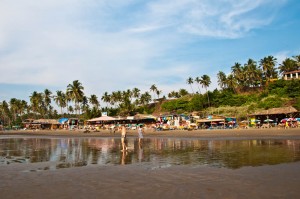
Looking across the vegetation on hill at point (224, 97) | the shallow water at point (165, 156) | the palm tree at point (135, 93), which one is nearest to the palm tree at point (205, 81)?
the vegetation on hill at point (224, 97)

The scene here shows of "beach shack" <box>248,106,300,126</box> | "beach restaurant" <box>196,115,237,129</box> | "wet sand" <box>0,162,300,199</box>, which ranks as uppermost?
"beach shack" <box>248,106,300,126</box>

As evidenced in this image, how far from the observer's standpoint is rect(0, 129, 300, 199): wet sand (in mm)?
6410

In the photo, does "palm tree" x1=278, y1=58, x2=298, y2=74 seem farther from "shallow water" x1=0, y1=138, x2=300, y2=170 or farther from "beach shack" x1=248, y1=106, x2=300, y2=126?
"shallow water" x1=0, y1=138, x2=300, y2=170

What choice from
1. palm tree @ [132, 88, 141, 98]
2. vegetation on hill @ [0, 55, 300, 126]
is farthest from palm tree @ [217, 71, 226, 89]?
palm tree @ [132, 88, 141, 98]

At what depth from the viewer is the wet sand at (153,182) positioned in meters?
6.41

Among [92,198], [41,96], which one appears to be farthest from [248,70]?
[92,198]

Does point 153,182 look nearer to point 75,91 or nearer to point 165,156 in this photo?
point 165,156

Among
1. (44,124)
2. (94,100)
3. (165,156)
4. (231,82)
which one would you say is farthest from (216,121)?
(94,100)

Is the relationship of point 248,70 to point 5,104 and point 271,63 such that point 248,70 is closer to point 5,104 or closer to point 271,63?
point 271,63

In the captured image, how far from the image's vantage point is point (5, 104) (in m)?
118

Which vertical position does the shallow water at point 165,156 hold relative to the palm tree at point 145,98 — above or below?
below

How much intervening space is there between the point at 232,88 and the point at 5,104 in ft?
312

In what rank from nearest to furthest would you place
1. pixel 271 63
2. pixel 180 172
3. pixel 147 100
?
pixel 180 172, pixel 271 63, pixel 147 100

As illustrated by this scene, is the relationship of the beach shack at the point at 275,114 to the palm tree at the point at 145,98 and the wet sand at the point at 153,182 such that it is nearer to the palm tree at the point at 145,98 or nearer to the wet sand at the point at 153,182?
the wet sand at the point at 153,182
